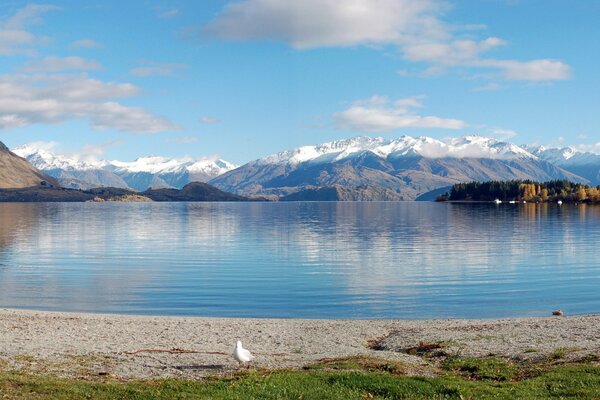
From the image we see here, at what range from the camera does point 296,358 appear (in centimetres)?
3744

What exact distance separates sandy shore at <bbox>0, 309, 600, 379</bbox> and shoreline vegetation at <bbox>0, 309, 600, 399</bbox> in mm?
73

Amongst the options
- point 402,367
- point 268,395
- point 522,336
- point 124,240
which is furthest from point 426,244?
point 268,395

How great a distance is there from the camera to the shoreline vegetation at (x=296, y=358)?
26844 millimetres

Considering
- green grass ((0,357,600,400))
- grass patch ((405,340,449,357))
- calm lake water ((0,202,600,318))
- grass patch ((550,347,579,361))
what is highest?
green grass ((0,357,600,400))

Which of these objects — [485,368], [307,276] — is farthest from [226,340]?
[307,276]

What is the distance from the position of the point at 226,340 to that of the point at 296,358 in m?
8.54

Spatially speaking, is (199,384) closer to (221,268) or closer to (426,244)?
(221,268)

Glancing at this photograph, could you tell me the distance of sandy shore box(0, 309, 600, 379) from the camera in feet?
112

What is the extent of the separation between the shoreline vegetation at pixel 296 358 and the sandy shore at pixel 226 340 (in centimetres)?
7

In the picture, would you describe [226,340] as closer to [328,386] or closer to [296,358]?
[296,358]

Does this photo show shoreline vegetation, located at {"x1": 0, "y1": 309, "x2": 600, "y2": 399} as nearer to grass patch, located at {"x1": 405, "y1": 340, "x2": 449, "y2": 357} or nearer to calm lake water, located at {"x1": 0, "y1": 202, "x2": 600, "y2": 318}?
grass patch, located at {"x1": 405, "y1": 340, "x2": 449, "y2": 357}

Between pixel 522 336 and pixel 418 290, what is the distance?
91.8ft

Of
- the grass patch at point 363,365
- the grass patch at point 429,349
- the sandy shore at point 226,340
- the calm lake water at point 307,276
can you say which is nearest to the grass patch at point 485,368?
the sandy shore at point 226,340

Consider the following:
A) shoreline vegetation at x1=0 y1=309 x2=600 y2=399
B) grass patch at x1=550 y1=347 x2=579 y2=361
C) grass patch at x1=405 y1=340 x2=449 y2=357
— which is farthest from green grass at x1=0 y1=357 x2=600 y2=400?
grass patch at x1=405 y1=340 x2=449 y2=357
